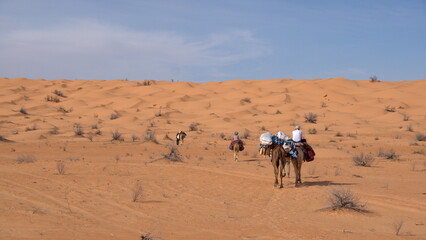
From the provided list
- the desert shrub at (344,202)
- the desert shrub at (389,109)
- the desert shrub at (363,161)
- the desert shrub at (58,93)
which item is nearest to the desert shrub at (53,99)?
the desert shrub at (58,93)

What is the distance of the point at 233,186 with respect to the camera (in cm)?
1383

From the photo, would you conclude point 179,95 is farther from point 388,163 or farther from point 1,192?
point 1,192

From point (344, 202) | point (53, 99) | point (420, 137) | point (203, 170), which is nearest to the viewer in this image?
point (344, 202)

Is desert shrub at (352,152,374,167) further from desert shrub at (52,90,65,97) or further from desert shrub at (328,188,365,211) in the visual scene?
desert shrub at (52,90,65,97)

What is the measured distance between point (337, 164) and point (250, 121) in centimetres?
1875

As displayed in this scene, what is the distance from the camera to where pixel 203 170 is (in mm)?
16984

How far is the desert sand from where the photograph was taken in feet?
28.3

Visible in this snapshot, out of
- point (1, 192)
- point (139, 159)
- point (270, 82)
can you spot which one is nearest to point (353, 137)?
point (139, 159)

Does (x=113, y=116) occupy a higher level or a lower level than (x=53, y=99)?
lower

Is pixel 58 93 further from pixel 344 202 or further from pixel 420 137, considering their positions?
pixel 344 202

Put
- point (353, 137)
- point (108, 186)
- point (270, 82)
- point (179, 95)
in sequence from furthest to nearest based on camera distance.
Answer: point (270, 82) → point (179, 95) → point (353, 137) → point (108, 186)

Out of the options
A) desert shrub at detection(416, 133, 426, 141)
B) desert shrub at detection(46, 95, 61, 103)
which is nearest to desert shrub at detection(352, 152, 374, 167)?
desert shrub at detection(416, 133, 426, 141)

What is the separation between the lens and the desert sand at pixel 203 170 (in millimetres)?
8617

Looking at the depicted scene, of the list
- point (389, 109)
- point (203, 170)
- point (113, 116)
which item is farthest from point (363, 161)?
point (113, 116)
